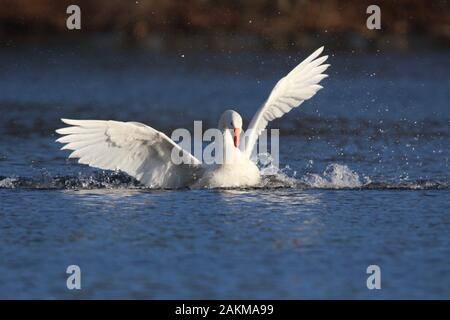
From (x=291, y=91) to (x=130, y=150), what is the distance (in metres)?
2.62

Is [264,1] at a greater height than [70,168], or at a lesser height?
greater

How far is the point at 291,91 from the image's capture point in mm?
17109

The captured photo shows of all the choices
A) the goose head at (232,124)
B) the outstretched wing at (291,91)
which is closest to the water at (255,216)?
the goose head at (232,124)

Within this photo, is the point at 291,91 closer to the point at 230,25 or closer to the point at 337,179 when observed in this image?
the point at 337,179

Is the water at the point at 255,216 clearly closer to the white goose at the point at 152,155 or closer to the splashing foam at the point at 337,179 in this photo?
the splashing foam at the point at 337,179

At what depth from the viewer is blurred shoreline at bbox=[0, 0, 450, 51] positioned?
1531 inches

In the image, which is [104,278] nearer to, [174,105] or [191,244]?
[191,244]

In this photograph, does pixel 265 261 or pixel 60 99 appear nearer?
pixel 265 261

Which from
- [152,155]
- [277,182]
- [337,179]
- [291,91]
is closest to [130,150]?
[152,155]

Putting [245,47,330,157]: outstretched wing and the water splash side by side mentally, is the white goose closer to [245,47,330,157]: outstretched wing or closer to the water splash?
the water splash

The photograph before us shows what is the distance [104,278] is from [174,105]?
56.4ft

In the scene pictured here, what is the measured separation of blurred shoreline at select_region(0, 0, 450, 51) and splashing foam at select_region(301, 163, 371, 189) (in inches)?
837

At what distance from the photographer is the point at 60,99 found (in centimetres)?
2964

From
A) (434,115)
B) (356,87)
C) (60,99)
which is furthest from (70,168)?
(356,87)
